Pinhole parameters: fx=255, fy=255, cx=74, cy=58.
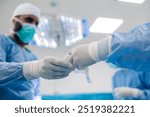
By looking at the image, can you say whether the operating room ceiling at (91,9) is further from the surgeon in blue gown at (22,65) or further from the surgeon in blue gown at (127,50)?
the surgeon in blue gown at (127,50)

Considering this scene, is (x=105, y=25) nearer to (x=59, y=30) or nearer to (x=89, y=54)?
(x=59, y=30)

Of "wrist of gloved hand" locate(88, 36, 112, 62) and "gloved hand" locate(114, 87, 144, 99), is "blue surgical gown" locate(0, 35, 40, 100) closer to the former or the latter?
"wrist of gloved hand" locate(88, 36, 112, 62)

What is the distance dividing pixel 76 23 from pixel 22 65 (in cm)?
160

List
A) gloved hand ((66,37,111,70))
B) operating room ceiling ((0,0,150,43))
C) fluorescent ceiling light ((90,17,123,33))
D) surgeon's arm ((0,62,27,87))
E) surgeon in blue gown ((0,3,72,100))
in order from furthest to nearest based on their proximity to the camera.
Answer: fluorescent ceiling light ((90,17,123,33))
operating room ceiling ((0,0,150,43))
surgeon's arm ((0,62,27,87))
surgeon in blue gown ((0,3,72,100))
gloved hand ((66,37,111,70))

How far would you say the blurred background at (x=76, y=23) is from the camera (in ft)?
9.54

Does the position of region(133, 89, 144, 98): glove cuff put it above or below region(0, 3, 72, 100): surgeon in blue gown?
below

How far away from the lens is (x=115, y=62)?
108 cm

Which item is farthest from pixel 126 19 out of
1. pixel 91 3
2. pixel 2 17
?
pixel 2 17

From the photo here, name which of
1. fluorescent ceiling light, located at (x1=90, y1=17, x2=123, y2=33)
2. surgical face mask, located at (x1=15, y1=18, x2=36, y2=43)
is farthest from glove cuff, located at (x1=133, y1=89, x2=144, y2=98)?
fluorescent ceiling light, located at (x1=90, y1=17, x2=123, y2=33)

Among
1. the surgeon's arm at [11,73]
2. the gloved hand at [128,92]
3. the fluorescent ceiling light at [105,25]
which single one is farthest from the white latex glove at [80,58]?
the fluorescent ceiling light at [105,25]

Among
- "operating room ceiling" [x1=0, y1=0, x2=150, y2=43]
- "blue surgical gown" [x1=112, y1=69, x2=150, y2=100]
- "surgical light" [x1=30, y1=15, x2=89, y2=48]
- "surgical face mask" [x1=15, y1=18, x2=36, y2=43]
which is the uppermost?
"operating room ceiling" [x1=0, y1=0, x2=150, y2=43]

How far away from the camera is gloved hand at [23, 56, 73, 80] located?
1194 mm

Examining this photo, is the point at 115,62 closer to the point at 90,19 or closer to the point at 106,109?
the point at 106,109

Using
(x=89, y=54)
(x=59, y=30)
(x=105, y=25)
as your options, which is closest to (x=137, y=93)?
(x=89, y=54)
